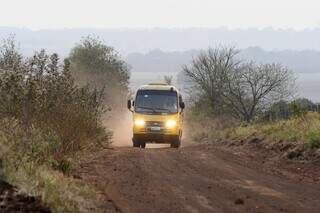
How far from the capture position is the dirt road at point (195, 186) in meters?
9.84

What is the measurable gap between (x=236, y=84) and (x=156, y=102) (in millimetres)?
37531

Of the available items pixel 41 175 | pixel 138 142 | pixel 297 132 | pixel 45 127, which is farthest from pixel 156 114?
pixel 41 175

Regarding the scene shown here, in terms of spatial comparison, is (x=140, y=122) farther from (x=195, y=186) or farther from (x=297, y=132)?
(x=195, y=186)

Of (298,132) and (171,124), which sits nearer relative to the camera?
(298,132)

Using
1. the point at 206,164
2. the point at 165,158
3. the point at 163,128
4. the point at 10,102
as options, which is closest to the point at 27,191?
the point at 10,102

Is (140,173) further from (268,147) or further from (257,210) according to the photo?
(268,147)

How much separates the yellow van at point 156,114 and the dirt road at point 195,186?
844cm

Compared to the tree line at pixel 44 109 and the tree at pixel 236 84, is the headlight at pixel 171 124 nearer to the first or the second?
the tree line at pixel 44 109

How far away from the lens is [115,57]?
76750 mm

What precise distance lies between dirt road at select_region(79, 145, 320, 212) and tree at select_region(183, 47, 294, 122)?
4522 centimetres

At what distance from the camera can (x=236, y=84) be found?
6275cm

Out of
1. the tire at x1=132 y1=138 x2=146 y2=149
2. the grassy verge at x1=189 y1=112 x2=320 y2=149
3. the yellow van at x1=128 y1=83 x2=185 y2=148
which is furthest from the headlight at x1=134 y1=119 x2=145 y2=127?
→ the grassy verge at x1=189 y1=112 x2=320 y2=149

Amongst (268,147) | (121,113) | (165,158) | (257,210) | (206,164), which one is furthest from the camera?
(121,113)

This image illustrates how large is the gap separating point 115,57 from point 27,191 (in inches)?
2704
